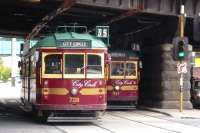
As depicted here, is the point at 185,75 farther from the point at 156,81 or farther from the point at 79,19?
the point at 79,19

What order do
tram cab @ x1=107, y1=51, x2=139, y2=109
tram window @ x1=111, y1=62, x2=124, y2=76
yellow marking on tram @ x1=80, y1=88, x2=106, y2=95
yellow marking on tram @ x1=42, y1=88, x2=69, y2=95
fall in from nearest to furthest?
yellow marking on tram @ x1=42, y1=88, x2=69, y2=95 < yellow marking on tram @ x1=80, y1=88, x2=106, y2=95 < tram cab @ x1=107, y1=51, x2=139, y2=109 < tram window @ x1=111, y1=62, x2=124, y2=76

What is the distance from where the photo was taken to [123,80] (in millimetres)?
32250

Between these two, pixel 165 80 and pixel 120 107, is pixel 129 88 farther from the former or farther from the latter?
pixel 165 80

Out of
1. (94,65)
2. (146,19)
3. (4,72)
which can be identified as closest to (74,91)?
(94,65)

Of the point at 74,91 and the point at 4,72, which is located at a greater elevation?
the point at 4,72

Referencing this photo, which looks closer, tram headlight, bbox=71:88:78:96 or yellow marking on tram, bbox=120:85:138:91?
tram headlight, bbox=71:88:78:96

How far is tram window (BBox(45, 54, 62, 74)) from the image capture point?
71.0 feet

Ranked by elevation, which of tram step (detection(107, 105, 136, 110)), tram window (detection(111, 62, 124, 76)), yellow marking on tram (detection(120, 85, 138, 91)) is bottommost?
tram step (detection(107, 105, 136, 110))

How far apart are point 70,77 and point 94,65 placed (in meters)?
0.96

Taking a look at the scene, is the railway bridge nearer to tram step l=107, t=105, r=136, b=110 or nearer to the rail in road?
tram step l=107, t=105, r=136, b=110

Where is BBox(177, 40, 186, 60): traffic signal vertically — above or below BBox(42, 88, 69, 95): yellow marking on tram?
above

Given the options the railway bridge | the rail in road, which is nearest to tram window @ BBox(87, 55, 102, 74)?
the rail in road

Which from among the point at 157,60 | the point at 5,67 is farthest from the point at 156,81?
the point at 5,67

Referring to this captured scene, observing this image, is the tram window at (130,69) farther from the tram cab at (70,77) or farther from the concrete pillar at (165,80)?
the tram cab at (70,77)
